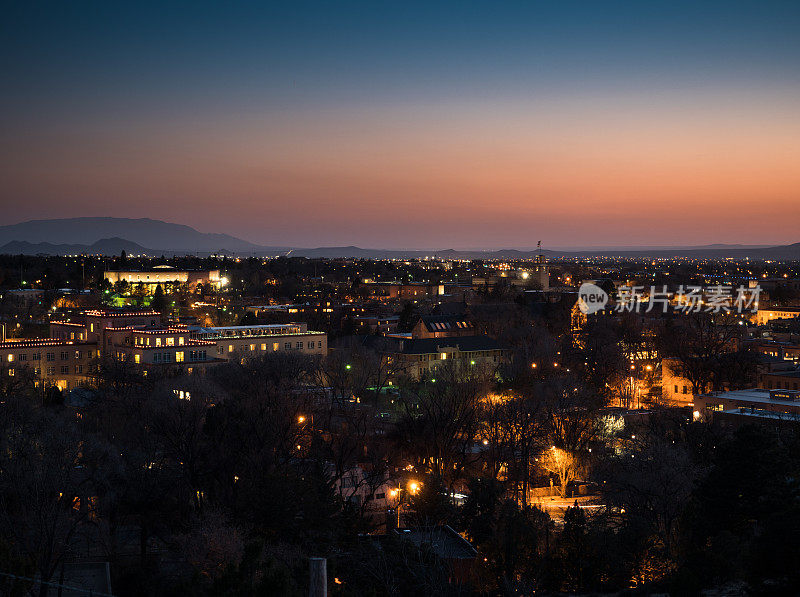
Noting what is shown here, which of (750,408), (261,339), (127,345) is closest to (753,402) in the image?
(750,408)

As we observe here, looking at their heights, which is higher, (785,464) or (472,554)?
(785,464)

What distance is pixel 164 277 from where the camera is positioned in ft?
354

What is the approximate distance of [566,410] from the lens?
35969 millimetres

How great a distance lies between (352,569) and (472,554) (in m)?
3.19

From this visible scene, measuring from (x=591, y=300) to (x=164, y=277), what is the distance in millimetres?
51555

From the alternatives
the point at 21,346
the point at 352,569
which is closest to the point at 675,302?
the point at 21,346

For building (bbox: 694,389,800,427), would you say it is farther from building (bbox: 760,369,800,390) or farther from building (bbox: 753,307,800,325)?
building (bbox: 753,307,800,325)

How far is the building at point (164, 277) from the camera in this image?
102125 millimetres

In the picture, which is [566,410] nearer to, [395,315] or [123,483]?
[123,483]

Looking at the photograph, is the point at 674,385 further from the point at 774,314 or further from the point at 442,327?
the point at 774,314

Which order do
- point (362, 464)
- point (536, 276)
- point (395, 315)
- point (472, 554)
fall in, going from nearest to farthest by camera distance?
point (472, 554), point (362, 464), point (395, 315), point (536, 276)

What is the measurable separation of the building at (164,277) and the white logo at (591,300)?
4450 cm

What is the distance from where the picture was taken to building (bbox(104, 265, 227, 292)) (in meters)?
102

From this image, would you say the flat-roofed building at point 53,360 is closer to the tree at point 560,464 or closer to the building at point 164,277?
the tree at point 560,464
